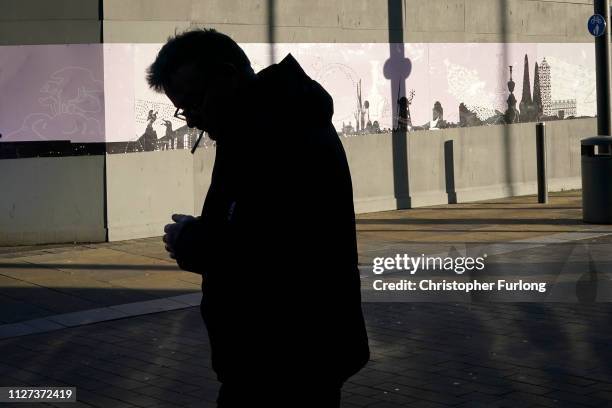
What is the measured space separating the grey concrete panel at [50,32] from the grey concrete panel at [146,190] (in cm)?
146

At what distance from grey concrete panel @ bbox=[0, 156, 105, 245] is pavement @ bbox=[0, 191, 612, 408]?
228 millimetres

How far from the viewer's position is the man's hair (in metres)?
2.77

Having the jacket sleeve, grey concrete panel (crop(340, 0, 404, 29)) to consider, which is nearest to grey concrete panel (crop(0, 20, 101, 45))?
grey concrete panel (crop(340, 0, 404, 29))

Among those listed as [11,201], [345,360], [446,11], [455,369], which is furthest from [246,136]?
[446,11]

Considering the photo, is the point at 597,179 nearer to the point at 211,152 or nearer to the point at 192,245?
the point at 211,152

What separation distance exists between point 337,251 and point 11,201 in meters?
10.00

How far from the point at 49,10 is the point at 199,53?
9.95 meters

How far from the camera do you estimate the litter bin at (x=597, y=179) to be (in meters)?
13.0

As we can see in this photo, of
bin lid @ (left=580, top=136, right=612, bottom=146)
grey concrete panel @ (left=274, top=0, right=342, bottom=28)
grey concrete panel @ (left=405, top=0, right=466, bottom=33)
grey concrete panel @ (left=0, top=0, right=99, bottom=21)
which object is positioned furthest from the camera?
grey concrete panel @ (left=405, top=0, right=466, bottom=33)

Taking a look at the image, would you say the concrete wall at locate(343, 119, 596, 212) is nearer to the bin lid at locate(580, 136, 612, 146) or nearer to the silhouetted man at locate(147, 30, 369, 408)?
the bin lid at locate(580, 136, 612, 146)

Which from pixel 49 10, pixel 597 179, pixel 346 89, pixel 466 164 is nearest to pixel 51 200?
pixel 49 10

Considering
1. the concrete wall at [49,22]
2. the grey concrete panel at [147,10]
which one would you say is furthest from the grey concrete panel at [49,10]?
the grey concrete panel at [147,10]

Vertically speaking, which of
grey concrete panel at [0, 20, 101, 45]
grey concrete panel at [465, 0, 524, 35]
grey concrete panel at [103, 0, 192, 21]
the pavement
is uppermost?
grey concrete panel at [465, 0, 524, 35]

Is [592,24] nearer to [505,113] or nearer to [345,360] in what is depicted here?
[505,113]
